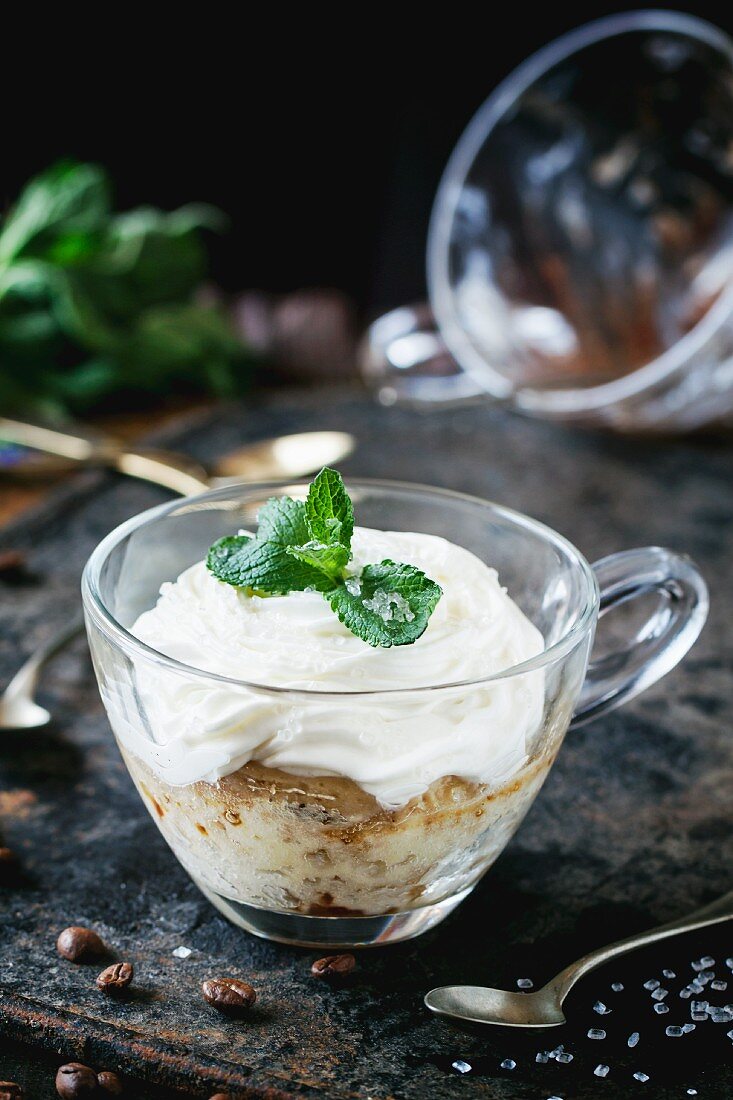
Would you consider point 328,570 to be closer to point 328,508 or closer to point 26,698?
point 328,508

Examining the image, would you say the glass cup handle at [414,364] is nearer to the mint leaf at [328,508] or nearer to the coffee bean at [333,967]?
the mint leaf at [328,508]

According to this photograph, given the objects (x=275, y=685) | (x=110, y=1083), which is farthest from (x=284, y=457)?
(x=110, y=1083)

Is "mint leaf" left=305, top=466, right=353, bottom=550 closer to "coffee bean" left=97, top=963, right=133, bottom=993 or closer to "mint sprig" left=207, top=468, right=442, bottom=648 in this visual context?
"mint sprig" left=207, top=468, right=442, bottom=648

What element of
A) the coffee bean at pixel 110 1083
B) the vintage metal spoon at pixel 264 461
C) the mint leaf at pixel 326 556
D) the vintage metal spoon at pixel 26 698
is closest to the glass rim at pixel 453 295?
the vintage metal spoon at pixel 264 461

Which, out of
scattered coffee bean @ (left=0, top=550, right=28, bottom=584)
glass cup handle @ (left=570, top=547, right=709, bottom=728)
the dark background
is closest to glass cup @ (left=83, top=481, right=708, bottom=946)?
glass cup handle @ (left=570, top=547, right=709, bottom=728)

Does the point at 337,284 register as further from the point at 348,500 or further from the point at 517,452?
the point at 348,500
